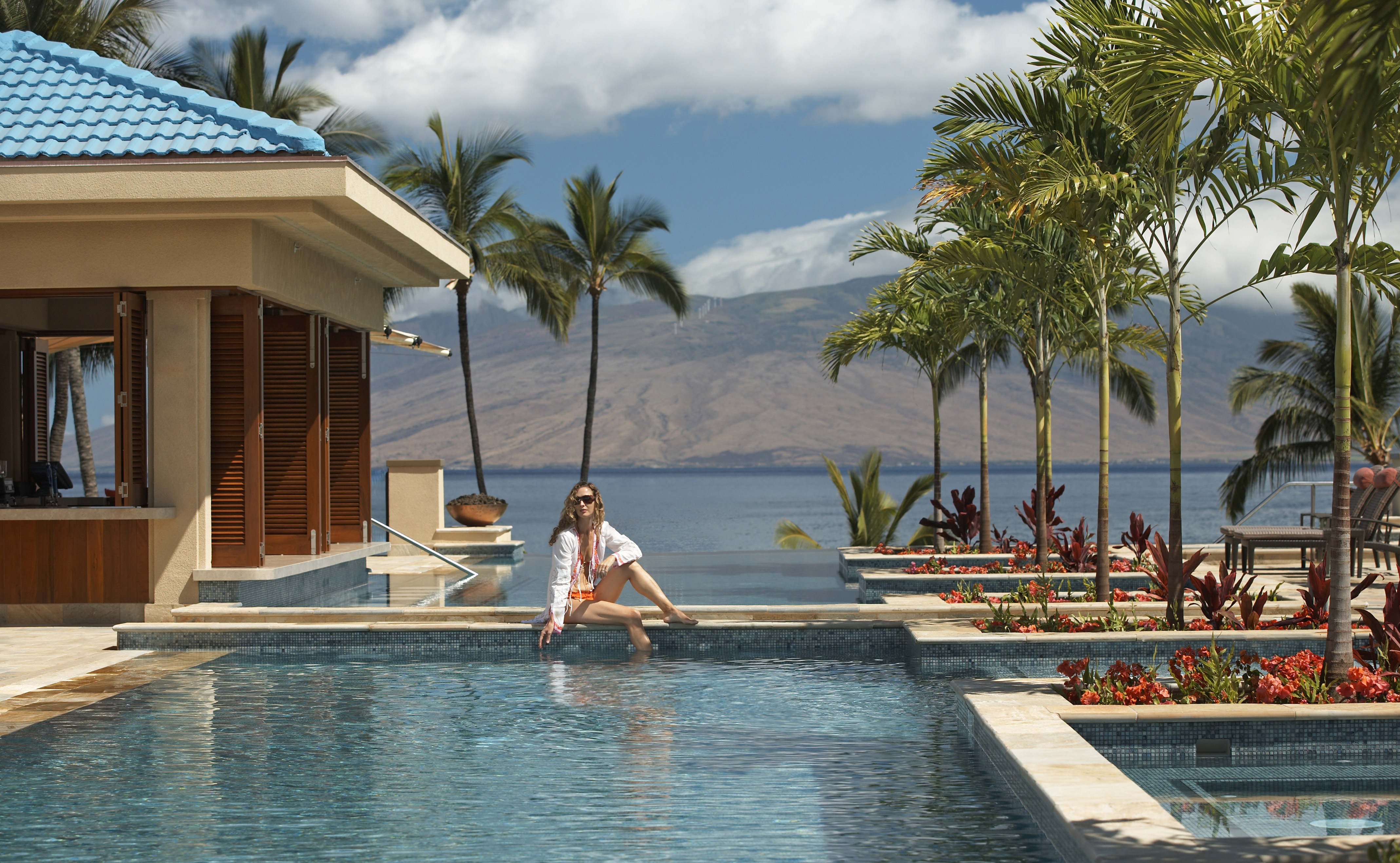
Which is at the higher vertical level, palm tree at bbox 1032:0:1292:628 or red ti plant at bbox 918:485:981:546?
palm tree at bbox 1032:0:1292:628

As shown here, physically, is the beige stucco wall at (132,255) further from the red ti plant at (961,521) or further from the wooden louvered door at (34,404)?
the red ti plant at (961,521)

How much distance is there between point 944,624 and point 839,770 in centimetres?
387

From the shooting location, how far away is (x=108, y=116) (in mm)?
10805

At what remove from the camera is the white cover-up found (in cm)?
887

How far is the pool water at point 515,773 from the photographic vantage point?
4.65 meters

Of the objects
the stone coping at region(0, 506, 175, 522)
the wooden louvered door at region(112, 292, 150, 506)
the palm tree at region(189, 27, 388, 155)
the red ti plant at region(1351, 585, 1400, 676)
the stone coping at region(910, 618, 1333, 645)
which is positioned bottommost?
the stone coping at region(910, 618, 1333, 645)

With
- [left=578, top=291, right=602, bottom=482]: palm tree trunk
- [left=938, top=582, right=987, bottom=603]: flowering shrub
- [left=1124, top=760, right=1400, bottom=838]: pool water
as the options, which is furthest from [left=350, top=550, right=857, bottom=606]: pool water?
[left=578, top=291, right=602, bottom=482]: palm tree trunk

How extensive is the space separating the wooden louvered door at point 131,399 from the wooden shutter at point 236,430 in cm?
53

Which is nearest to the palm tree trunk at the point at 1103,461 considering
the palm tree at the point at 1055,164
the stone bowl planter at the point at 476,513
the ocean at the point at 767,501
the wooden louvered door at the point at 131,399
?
the palm tree at the point at 1055,164

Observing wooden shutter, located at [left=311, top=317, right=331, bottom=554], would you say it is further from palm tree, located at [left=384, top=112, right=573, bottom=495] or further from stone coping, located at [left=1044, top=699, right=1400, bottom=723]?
palm tree, located at [left=384, top=112, right=573, bottom=495]

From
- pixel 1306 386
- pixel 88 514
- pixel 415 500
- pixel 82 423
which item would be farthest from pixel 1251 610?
pixel 82 423

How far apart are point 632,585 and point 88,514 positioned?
15.5 ft

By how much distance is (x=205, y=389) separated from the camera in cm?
1059

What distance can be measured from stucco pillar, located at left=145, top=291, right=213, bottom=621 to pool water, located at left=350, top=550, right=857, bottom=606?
1523 mm
